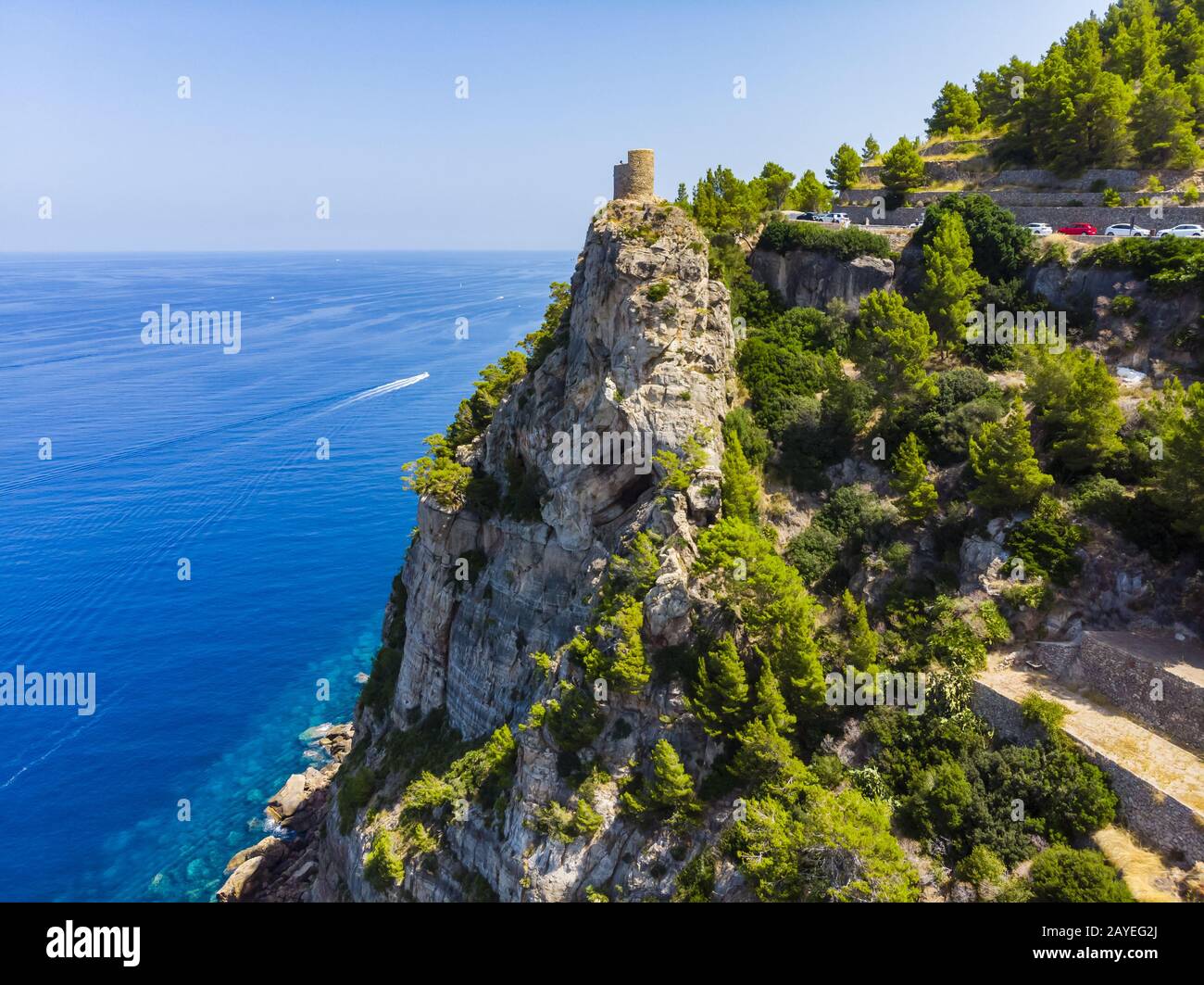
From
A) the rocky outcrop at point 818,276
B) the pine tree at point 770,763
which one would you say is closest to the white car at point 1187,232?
the rocky outcrop at point 818,276

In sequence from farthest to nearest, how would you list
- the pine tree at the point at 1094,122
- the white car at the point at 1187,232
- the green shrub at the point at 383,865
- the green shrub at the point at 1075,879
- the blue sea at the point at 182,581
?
the pine tree at the point at 1094,122 < the blue sea at the point at 182,581 < the white car at the point at 1187,232 < the green shrub at the point at 383,865 < the green shrub at the point at 1075,879

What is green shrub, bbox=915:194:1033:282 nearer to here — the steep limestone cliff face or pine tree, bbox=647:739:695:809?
the steep limestone cliff face

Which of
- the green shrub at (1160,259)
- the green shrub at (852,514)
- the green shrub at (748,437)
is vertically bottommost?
the green shrub at (852,514)

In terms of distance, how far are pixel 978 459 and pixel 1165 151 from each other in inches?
1461

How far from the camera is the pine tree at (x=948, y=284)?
140 feet

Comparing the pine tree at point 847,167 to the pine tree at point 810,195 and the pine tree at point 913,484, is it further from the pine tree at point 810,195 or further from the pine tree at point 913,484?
the pine tree at point 913,484

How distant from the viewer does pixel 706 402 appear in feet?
122

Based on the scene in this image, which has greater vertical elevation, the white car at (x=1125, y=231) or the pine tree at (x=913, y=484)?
the white car at (x=1125, y=231)

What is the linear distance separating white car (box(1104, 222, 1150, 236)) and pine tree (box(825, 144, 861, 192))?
22386 mm

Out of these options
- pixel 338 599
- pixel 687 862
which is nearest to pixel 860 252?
pixel 687 862

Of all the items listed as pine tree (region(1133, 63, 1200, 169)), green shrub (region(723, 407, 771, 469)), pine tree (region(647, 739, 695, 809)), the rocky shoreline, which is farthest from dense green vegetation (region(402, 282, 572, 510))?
pine tree (region(1133, 63, 1200, 169))

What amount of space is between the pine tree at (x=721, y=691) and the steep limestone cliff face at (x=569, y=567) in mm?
1364

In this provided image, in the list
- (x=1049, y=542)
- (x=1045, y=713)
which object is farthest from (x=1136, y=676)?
(x=1049, y=542)

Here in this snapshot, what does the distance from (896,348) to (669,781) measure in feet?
85.6
